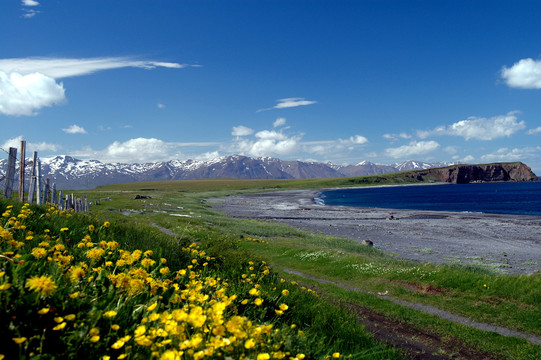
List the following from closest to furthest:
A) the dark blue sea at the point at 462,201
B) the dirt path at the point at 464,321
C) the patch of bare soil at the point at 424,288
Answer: the dirt path at the point at 464,321, the patch of bare soil at the point at 424,288, the dark blue sea at the point at 462,201

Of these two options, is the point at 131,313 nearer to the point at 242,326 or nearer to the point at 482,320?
the point at 242,326

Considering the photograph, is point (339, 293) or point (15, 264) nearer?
point (15, 264)

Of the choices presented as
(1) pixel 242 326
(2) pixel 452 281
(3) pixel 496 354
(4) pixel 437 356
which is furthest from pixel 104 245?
(2) pixel 452 281

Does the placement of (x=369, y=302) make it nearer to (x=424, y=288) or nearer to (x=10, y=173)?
(x=424, y=288)

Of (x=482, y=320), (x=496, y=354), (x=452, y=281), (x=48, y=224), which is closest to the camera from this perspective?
(x=48, y=224)

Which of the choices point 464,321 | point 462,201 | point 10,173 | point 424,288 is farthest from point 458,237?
point 462,201

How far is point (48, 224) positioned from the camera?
24.1 ft

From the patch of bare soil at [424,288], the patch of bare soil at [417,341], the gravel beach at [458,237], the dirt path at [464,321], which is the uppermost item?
the patch of bare soil at [417,341]

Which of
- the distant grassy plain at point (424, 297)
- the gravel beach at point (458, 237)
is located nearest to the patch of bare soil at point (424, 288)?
the distant grassy plain at point (424, 297)

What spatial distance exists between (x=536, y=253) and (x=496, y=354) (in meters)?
29.0

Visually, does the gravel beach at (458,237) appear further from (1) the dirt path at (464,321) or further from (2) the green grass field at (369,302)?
(1) the dirt path at (464,321)

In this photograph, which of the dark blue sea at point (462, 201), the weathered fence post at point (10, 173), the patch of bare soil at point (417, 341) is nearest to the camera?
the patch of bare soil at point (417, 341)

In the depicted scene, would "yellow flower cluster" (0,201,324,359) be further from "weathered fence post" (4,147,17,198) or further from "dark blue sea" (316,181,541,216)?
"dark blue sea" (316,181,541,216)

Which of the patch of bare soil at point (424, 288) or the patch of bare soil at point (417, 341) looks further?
the patch of bare soil at point (424, 288)
